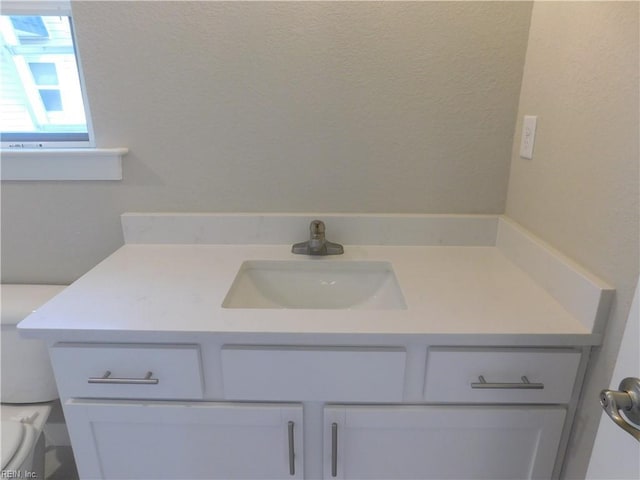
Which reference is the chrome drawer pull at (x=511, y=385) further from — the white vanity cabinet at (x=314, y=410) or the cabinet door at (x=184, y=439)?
the cabinet door at (x=184, y=439)

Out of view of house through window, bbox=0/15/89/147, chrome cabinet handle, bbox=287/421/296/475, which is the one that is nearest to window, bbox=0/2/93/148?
view of house through window, bbox=0/15/89/147

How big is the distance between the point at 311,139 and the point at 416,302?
0.59 metres

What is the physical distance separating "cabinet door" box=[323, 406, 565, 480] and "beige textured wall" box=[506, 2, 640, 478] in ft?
0.29

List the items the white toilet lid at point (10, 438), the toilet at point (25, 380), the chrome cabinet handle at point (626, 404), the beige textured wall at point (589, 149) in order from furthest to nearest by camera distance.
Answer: the toilet at point (25, 380)
the white toilet lid at point (10, 438)
the beige textured wall at point (589, 149)
the chrome cabinet handle at point (626, 404)

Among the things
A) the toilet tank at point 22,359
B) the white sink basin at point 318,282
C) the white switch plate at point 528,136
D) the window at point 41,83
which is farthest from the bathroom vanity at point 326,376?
the window at point 41,83

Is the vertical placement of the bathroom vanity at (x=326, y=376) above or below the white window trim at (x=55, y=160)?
→ below

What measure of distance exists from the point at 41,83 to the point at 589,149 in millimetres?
1572

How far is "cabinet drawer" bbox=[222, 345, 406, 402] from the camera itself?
878 mm

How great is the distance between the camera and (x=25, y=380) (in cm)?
127

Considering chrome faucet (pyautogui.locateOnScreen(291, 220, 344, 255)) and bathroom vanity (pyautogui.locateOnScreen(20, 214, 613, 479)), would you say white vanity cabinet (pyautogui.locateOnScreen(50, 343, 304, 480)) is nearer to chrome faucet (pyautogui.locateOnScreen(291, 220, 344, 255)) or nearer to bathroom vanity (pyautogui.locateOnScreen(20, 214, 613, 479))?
bathroom vanity (pyautogui.locateOnScreen(20, 214, 613, 479))

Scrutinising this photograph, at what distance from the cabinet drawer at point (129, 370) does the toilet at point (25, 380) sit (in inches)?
16.5

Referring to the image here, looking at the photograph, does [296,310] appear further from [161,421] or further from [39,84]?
[39,84]

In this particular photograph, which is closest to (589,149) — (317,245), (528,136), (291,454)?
(528,136)

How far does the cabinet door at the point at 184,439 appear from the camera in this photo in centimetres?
94
